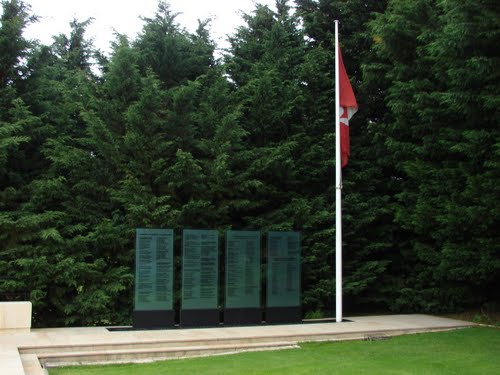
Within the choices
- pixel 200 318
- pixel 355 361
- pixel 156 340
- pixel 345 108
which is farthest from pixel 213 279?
pixel 345 108

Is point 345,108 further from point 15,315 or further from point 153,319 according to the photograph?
point 15,315

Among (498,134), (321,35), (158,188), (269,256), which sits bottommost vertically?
(269,256)

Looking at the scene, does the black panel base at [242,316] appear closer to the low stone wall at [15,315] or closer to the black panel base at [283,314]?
the black panel base at [283,314]

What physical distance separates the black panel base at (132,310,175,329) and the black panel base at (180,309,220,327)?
0.93 feet

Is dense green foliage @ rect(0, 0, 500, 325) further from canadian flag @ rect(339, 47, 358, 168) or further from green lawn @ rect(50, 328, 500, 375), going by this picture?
green lawn @ rect(50, 328, 500, 375)

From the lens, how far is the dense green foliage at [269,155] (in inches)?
476

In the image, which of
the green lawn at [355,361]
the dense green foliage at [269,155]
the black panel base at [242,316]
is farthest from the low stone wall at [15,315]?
the black panel base at [242,316]

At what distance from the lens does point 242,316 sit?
1199cm

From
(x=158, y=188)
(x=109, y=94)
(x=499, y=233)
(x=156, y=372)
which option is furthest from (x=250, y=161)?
(x=156, y=372)

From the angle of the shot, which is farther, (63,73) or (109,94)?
(63,73)

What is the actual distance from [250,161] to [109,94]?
4193 mm

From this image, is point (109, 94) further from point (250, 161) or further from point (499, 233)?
point (499, 233)

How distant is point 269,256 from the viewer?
12477 mm

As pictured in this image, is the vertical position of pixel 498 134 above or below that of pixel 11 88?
below
